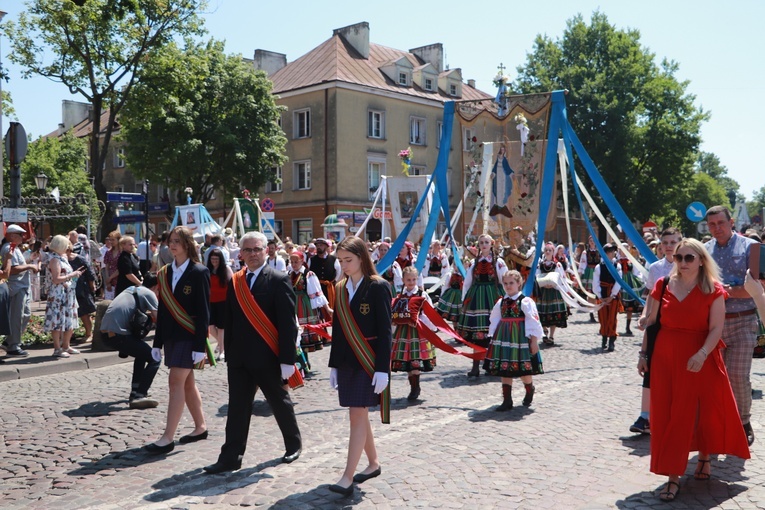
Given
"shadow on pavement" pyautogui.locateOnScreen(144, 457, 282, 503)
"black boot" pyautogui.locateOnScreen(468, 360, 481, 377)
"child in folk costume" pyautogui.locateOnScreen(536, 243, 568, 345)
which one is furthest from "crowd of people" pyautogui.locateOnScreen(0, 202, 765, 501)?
"child in folk costume" pyautogui.locateOnScreen(536, 243, 568, 345)

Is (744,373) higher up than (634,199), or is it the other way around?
(634,199)

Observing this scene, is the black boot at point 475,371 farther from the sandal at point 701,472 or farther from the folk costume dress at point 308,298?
the sandal at point 701,472

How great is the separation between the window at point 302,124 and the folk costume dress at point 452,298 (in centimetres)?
3049

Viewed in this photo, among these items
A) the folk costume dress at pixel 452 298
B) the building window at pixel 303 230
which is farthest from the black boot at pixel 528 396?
the building window at pixel 303 230

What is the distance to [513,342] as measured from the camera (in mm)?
8305

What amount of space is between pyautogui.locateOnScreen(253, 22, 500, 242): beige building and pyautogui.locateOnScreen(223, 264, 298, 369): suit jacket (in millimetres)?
33148

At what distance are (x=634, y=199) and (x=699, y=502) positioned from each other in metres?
40.2

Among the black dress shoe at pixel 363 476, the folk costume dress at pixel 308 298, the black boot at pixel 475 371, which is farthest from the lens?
the folk costume dress at pixel 308 298

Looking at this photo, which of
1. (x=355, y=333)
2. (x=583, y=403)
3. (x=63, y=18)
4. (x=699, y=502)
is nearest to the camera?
(x=699, y=502)

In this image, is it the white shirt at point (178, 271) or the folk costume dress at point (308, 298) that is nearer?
the white shirt at point (178, 271)

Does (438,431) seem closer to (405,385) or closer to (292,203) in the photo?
(405,385)

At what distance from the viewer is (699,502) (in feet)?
16.6

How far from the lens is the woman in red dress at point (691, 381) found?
5.13 m

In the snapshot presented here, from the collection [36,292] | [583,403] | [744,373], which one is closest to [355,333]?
[744,373]
